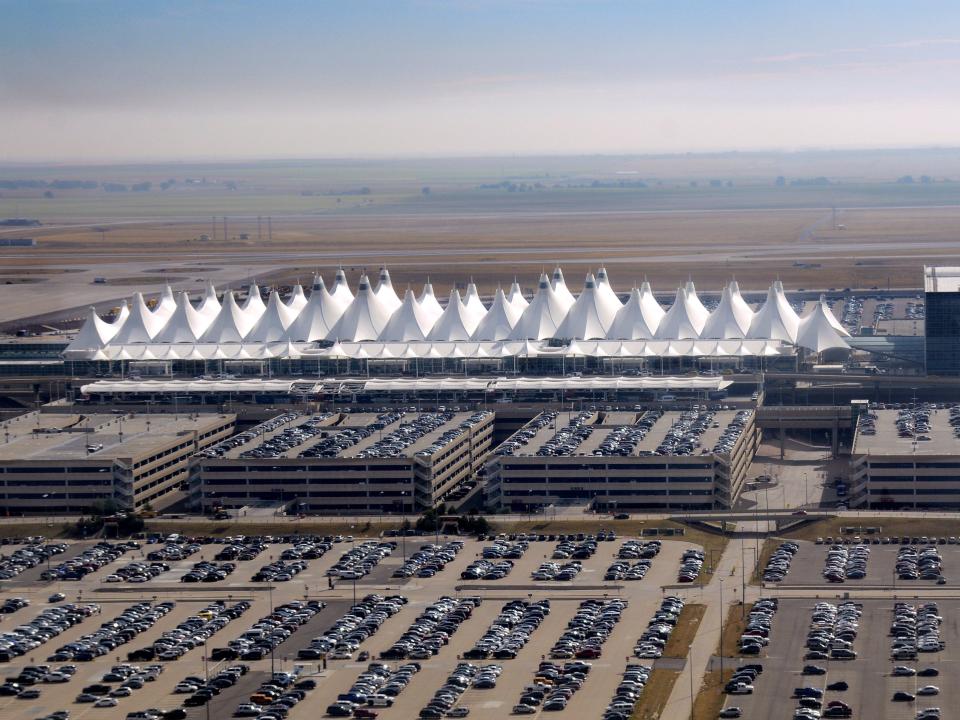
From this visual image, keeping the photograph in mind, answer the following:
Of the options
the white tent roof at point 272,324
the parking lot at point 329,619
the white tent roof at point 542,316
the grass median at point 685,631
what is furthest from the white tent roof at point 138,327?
the grass median at point 685,631

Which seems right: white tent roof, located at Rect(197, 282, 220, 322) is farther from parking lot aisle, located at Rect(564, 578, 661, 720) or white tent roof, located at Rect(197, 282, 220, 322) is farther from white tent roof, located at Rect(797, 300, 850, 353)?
parking lot aisle, located at Rect(564, 578, 661, 720)

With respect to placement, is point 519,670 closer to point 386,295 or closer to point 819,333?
point 819,333

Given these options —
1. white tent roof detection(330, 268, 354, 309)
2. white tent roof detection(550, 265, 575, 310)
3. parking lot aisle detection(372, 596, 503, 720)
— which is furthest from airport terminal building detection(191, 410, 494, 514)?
white tent roof detection(330, 268, 354, 309)

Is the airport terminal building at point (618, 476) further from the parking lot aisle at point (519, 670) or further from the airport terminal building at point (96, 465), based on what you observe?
the parking lot aisle at point (519, 670)

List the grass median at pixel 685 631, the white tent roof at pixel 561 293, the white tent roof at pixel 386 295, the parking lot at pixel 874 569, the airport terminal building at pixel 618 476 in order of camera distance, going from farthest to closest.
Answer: the white tent roof at pixel 386 295, the white tent roof at pixel 561 293, the airport terminal building at pixel 618 476, the parking lot at pixel 874 569, the grass median at pixel 685 631

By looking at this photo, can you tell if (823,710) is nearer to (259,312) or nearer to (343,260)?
(259,312)
